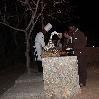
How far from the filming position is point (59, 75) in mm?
11477

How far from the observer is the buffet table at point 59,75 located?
11.5 m

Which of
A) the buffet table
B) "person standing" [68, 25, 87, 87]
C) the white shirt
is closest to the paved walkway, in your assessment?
the buffet table

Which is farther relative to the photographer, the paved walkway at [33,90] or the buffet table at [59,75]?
the paved walkway at [33,90]

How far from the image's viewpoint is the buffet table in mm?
11469

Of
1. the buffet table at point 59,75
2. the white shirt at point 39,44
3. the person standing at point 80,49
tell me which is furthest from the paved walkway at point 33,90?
the white shirt at point 39,44

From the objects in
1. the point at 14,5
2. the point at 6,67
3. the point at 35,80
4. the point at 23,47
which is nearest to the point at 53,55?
the point at 35,80

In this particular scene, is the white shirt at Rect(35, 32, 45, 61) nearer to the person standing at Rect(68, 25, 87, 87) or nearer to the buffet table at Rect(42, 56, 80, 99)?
the person standing at Rect(68, 25, 87, 87)

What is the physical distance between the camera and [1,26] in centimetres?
2872

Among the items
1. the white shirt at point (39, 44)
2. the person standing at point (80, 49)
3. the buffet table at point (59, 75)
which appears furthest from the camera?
the white shirt at point (39, 44)

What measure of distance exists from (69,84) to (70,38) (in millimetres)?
2554

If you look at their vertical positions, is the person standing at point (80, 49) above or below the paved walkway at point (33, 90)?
above

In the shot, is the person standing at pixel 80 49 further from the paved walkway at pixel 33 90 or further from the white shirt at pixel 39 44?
the white shirt at pixel 39 44

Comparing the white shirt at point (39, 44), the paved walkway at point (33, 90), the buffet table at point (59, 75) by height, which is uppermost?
the white shirt at point (39, 44)

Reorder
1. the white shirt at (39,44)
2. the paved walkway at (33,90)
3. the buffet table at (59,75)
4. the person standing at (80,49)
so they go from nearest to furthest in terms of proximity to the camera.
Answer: the buffet table at (59,75) → the paved walkway at (33,90) → the person standing at (80,49) → the white shirt at (39,44)
